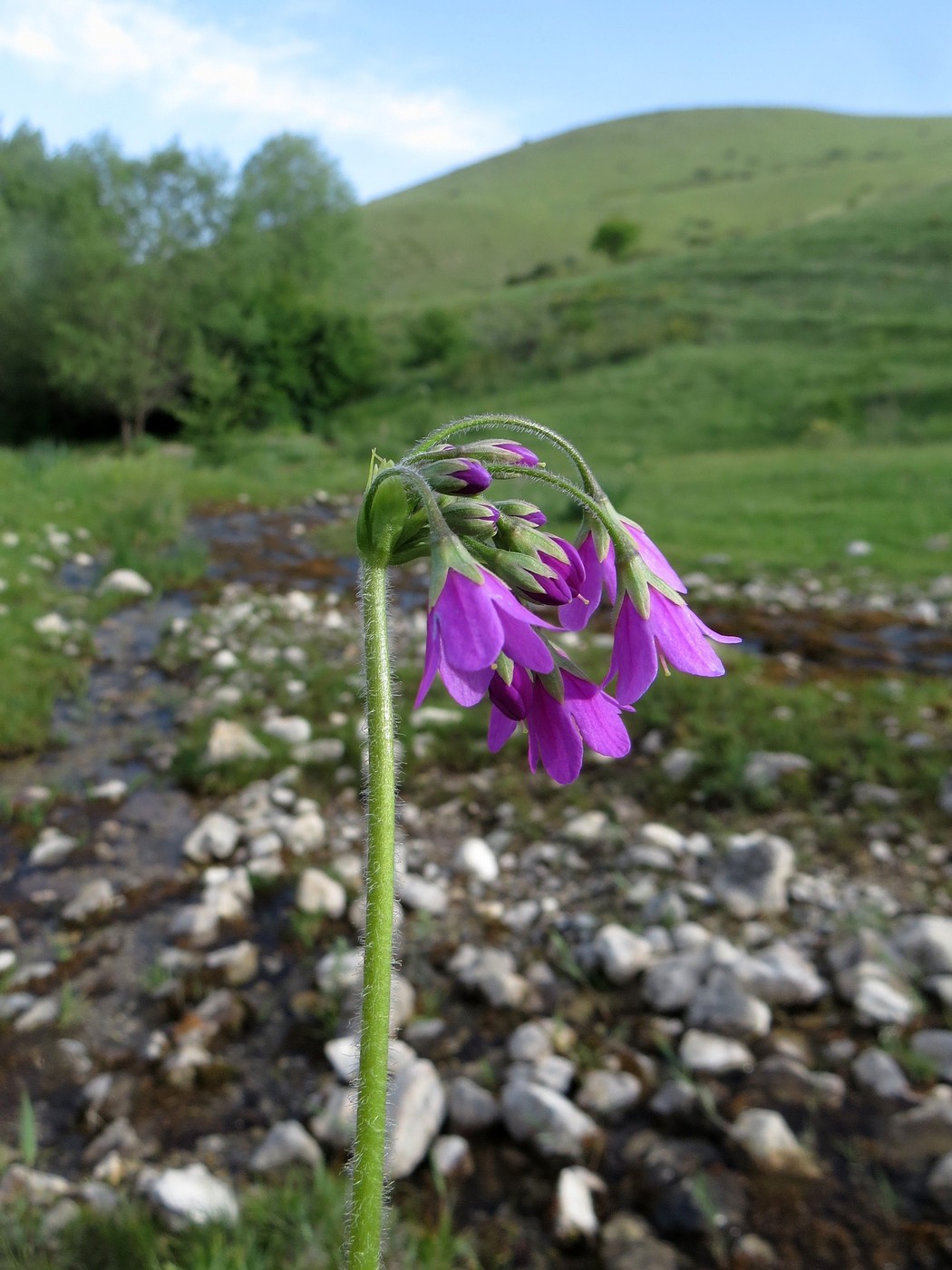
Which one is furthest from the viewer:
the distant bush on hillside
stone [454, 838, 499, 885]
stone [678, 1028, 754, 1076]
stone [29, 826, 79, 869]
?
the distant bush on hillside

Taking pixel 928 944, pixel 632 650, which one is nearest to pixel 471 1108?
pixel 928 944

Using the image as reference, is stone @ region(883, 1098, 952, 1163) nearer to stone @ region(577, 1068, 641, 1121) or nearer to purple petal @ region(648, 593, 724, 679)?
stone @ region(577, 1068, 641, 1121)

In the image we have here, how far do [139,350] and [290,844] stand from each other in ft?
110

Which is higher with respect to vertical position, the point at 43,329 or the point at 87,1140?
the point at 43,329

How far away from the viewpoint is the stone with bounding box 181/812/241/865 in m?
4.82

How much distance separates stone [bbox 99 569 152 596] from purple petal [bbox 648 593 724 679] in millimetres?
8278

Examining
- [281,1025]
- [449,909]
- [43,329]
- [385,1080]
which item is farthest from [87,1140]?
[43,329]

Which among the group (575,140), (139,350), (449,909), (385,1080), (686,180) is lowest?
(449,909)

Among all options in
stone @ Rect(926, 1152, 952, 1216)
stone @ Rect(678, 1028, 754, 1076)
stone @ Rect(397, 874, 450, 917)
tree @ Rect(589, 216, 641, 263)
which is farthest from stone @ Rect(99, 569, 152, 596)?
tree @ Rect(589, 216, 641, 263)

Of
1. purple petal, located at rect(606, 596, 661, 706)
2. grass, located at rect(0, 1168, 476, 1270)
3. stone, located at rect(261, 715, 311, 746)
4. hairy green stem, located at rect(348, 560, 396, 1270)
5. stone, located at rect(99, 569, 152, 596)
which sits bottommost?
stone, located at rect(261, 715, 311, 746)

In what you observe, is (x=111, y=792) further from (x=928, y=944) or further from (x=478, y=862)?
(x=928, y=944)

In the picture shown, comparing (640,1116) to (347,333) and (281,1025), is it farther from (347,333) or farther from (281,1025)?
(347,333)

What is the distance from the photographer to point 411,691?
6727 millimetres

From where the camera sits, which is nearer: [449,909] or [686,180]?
[449,909]
